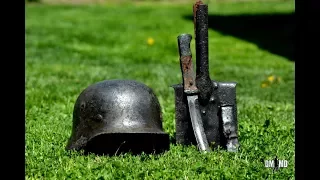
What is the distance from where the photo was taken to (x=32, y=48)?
1588cm

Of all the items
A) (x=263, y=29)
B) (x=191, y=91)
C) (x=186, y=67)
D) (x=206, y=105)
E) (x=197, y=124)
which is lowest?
Answer: (x=197, y=124)

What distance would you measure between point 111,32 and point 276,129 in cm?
1058

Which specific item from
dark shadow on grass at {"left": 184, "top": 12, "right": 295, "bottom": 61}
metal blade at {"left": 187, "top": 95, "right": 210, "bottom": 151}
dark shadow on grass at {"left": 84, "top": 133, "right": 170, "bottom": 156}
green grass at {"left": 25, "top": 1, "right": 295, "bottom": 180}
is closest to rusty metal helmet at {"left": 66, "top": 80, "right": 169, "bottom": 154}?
dark shadow on grass at {"left": 84, "top": 133, "right": 170, "bottom": 156}

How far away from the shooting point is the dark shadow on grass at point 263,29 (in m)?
17.0

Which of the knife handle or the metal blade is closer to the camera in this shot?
the metal blade

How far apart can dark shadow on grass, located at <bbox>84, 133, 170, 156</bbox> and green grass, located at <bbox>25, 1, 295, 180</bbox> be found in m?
0.12

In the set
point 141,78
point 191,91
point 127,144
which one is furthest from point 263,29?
point 127,144

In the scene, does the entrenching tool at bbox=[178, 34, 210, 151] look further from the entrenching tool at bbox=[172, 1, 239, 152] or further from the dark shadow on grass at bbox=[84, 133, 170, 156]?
the dark shadow on grass at bbox=[84, 133, 170, 156]

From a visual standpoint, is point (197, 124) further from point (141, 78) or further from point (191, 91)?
point (141, 78)

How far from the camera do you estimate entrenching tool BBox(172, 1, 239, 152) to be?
22.5ft

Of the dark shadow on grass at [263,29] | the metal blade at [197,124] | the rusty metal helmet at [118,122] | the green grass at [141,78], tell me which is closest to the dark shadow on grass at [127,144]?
the rusty metal helmet at [118,122]

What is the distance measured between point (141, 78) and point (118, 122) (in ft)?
19.5

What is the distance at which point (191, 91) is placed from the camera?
6.90 meters

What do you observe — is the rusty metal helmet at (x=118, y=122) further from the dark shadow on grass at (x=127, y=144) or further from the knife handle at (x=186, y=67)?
the knife handle at (x=186, y=67)
